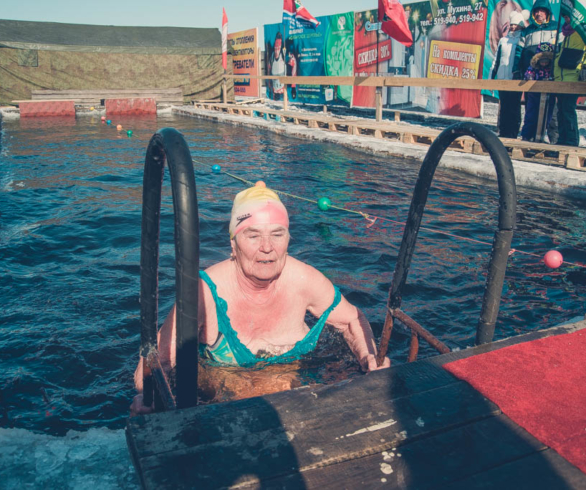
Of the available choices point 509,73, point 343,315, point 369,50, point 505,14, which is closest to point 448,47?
point 505,14

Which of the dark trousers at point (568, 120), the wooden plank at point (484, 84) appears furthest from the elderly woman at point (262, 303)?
the dark trousers at point (568, 120)

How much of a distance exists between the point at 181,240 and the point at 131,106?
1009 inches

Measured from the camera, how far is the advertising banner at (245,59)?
2639cm

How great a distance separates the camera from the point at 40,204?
9109 mm

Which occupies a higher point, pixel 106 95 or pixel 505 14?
pixel 505 14

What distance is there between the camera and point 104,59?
91.4ft

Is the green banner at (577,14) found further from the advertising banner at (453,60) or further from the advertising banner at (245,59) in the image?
the advertising banner at (245,59)

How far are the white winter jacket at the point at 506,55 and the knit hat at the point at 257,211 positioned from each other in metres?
12.4

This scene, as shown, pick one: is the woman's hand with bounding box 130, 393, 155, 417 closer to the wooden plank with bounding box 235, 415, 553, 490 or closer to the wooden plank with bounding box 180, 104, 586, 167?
the wooden plank with bounding box 235, 415, 553, 490

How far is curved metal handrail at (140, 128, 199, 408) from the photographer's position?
1.83m

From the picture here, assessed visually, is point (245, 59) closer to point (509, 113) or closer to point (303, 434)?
point (509, 113)

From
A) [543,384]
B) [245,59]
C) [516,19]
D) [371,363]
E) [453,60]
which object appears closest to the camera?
[543,384]

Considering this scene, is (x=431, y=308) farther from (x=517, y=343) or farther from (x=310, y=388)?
(x=310, y=388)

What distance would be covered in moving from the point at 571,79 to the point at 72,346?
11706 mm
